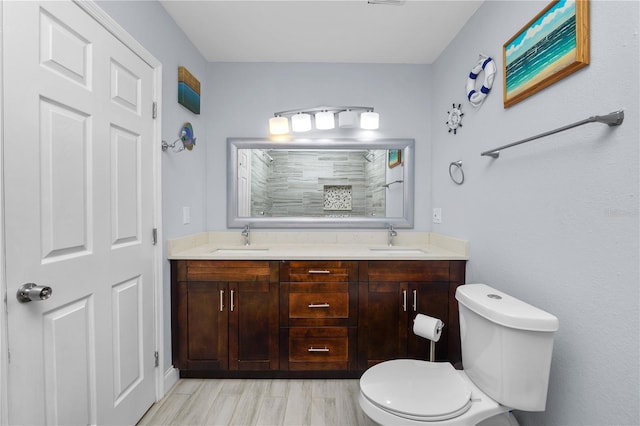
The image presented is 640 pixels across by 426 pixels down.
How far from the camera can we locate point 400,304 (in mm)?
1892

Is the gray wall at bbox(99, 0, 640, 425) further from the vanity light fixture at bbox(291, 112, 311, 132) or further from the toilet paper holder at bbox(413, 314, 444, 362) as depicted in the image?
the toilet paper holder at bbox(413, 314, 444, 362)

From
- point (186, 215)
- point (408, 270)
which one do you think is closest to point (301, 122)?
point (186, 215)

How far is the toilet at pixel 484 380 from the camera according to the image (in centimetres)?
105

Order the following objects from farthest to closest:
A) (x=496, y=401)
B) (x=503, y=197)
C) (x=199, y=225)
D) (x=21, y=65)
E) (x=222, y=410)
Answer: (x=199, y=225), (x=222, y=410), (x=503, y=197), (x=496, y=401), (x=21, y=65)

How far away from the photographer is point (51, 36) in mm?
1012

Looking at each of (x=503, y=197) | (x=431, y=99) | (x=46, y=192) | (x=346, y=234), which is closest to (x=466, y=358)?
(x=503, y=197)

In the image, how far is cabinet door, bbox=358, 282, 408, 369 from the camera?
1.89 metres

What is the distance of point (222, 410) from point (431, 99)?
2657 mm

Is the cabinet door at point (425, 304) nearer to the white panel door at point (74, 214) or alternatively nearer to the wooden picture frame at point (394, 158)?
the wooden picture frame at point (394, 158)

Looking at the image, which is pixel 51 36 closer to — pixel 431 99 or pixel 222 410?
pixel 222 410

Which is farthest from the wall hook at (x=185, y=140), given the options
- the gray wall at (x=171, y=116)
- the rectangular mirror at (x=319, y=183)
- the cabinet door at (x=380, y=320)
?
the cabinet door at (x=380, y=320)

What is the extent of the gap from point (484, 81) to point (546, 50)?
0.46 metres

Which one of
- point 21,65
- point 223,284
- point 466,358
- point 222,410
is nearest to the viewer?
point 21,65

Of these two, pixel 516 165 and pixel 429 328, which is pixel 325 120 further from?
pixel 429 328
